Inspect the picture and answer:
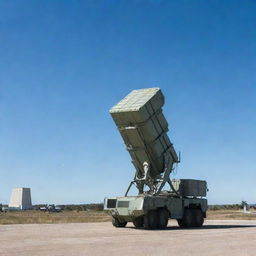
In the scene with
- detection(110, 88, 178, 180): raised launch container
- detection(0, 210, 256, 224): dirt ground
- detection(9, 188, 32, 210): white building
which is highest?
detection(110, 88, 178, 180): raised launch container

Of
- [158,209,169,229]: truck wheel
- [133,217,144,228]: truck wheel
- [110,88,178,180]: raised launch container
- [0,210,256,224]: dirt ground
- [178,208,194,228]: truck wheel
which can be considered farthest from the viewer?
[0,210,256,224]: dirt ground

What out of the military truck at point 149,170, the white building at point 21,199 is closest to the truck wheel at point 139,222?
the military truck at point 149,170

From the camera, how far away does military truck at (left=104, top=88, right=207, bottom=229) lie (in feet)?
68.3

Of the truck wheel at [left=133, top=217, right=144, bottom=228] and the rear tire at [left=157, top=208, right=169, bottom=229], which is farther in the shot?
the truck wheel at [left=133, top=217, right=144, bottom=228]

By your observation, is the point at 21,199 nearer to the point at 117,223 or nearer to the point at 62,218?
the point at 62,218

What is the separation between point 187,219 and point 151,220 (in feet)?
9.99

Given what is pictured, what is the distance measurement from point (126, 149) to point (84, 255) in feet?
39.5

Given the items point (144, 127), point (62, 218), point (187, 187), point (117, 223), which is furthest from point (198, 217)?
point (62, 218)

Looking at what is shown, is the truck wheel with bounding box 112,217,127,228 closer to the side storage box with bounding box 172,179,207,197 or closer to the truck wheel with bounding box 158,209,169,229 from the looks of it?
the truck wheel with bounding box 158,209,169,229

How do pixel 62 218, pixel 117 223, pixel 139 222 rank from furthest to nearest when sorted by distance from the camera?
pixel 62 218 < pixel 117 223 < pixel 139 222

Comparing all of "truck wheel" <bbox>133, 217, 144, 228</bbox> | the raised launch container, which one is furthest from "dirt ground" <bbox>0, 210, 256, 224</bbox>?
the raised launch container

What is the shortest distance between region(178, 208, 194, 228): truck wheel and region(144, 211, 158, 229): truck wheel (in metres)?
2.51

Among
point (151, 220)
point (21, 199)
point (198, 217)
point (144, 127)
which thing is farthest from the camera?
point (21, 199)

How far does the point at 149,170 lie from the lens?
2219 centimetres
